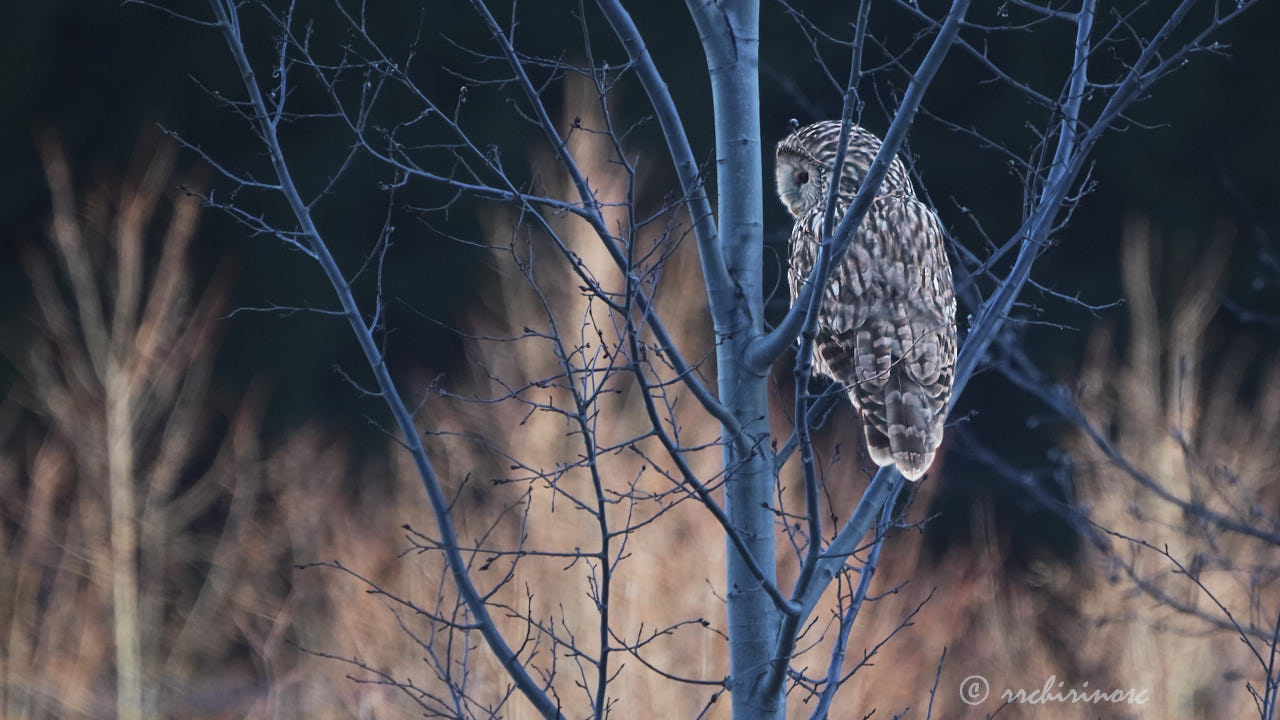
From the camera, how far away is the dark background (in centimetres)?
1180

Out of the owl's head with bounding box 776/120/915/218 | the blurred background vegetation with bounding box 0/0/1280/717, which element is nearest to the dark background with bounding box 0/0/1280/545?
the blurred background vegetation with bounding box 0/0/1280/717

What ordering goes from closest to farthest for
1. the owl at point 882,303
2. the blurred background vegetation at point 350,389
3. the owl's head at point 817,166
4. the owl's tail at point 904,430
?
the owl's tail at point 904,430
the owl at point 882,303
the owl's head at point 817,166
the blurred background vegetation at point 350,389

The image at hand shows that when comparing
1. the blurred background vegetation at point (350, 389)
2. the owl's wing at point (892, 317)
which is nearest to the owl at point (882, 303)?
the owl's wing at point (892, 317)

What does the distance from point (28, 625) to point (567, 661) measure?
2573mm

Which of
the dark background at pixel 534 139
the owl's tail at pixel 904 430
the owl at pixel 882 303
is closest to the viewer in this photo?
the owl's tail at pixel 904 430

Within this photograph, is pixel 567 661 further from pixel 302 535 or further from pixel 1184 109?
pixel 1184 109

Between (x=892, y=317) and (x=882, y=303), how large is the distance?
0.05 m

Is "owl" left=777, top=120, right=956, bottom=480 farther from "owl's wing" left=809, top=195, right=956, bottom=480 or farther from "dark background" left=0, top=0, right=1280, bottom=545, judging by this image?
"dark background" left=0, top=0, right=1280, bottom=545

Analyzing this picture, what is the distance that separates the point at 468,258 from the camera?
43.2ft

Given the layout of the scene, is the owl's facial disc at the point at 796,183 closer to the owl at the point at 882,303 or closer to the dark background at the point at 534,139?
the owl at the point at 882,303

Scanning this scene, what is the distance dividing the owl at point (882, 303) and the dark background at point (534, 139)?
7.04 metres

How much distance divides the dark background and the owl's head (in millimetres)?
6790

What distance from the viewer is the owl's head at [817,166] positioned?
13.2ft

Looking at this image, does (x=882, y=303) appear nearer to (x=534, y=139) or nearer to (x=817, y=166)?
(x=817, y=166)
